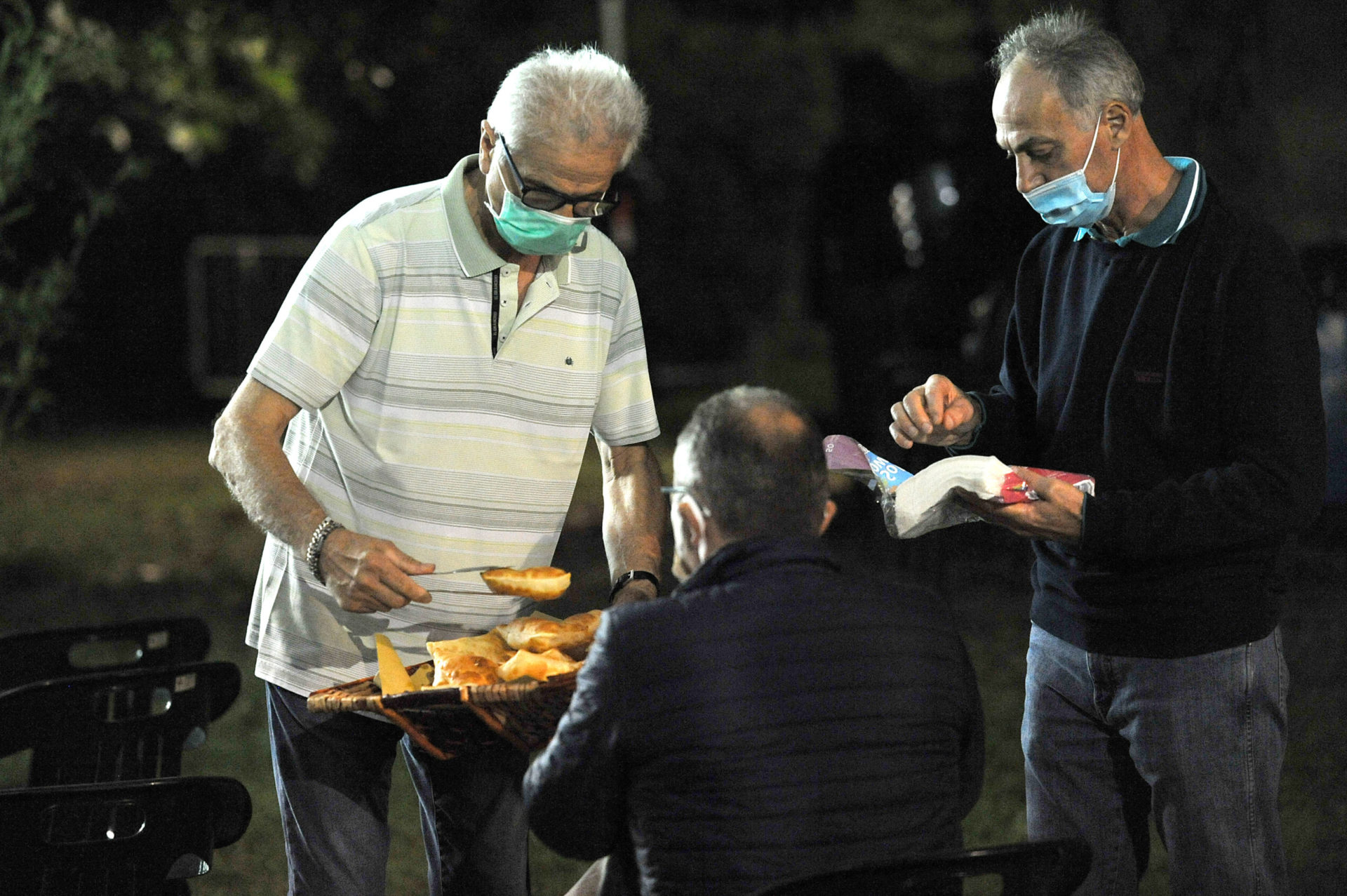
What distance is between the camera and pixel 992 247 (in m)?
11.7

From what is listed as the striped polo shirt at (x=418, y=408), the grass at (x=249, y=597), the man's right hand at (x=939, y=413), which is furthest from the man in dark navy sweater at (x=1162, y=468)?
the striped polo shirt at (x=418, y=408)

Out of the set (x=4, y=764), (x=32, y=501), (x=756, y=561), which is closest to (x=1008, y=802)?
(x=756, y=561)

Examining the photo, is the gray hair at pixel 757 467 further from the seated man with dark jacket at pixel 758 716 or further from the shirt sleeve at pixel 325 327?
the shirt sleeve at pixel 325 327

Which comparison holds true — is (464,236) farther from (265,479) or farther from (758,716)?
(758,716)

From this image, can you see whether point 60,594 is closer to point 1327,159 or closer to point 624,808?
point 624,808

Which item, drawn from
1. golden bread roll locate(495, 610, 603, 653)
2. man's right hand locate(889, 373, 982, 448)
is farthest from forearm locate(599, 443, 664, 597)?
man's right hand locate(889, 373, 982, 448)

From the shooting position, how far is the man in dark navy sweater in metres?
2.70

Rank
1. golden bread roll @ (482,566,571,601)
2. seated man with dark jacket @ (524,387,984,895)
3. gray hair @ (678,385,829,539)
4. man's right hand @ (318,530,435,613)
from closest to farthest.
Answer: seated man with dark jacket @ (524,387,984,895) < gray hair @ (678,385,829,539) < man's right hand @ (318,530,435,613) < golden bread roll @ (482,566,571,601)

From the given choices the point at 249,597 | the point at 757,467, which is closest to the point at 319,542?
the point at 757,467

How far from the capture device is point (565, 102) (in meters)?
2.85

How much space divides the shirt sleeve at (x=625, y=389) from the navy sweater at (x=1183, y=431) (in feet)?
2.84

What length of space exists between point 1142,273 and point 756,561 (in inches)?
43.5

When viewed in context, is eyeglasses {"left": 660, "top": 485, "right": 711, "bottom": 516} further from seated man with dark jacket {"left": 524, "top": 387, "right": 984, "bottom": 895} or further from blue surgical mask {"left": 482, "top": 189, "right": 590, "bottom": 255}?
blue surgical mask {"left": 482, "top": 189, "right": 590, "bottom": 255}

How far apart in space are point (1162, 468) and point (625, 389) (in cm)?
113
